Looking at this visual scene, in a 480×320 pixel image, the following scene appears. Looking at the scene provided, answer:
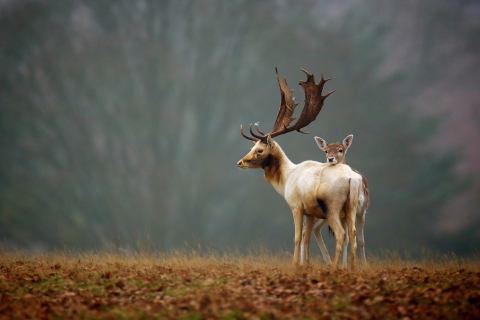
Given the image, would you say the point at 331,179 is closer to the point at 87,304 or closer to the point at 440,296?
the point at 440,296

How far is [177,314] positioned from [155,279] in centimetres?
275

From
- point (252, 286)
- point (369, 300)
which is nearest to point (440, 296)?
point (369, 300)

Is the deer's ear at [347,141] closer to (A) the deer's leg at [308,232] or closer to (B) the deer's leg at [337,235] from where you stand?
(A) the deer's leg at [308,232]

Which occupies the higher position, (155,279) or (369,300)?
(155,279)

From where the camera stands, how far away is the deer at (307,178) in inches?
436

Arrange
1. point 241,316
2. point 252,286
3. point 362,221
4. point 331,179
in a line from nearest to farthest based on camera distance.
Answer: point 241,316
point 252,286
point 331,179
point 362,221

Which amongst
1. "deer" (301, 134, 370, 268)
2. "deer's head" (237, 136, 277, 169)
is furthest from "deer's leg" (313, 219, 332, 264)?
"deer's head" (237, 136, 277, 169)

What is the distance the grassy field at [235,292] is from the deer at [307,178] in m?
1.12

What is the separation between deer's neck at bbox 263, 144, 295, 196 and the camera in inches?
518

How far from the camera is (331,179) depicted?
1123cm

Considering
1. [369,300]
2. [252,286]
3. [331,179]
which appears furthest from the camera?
[331,179]

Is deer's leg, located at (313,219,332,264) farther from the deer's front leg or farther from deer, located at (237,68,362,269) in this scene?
the deer's front leg

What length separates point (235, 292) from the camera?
8.26 m

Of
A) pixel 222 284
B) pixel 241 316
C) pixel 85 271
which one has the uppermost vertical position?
pixel 85 271
